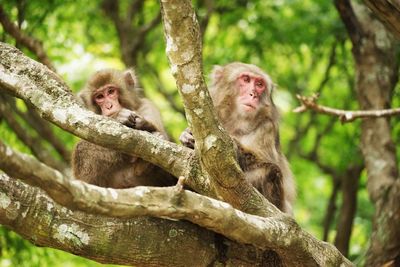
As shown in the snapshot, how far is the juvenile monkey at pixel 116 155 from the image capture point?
5.44 metres

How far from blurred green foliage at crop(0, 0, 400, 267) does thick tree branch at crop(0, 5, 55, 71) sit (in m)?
0.49

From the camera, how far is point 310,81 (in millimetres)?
12344

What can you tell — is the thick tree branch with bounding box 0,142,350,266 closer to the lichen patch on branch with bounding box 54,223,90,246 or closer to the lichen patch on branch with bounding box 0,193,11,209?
the lichen patch on branch with bounding box 54,223,90,246

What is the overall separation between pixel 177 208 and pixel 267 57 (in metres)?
7.65

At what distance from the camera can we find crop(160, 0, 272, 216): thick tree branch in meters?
3.54

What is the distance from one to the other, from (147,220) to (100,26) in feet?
23.8

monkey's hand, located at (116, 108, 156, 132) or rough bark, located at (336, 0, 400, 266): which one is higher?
rough bark, located at (336, 0, 400, 266)

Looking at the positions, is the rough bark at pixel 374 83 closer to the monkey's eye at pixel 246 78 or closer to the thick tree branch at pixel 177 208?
the monkey's eye at pixel 246 78

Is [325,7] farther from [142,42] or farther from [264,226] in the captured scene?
[264,226]

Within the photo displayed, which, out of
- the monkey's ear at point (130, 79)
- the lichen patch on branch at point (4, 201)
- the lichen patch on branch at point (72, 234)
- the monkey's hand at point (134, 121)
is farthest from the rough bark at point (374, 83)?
the lichen patch on branch at point (4, 201)

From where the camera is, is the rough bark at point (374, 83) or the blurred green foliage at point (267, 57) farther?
the blurred green foliage at point (267, 57)

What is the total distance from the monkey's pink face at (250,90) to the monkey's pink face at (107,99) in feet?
3.83

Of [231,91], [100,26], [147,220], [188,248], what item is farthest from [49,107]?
[100,26]

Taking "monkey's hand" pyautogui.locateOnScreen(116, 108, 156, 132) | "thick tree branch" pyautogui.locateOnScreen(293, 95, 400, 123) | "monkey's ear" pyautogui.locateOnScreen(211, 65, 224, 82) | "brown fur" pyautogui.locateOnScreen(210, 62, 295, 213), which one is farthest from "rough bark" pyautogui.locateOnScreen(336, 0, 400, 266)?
"monkey's hand" pyautogui.locateOnScreen(116, 108, 156, 132)
